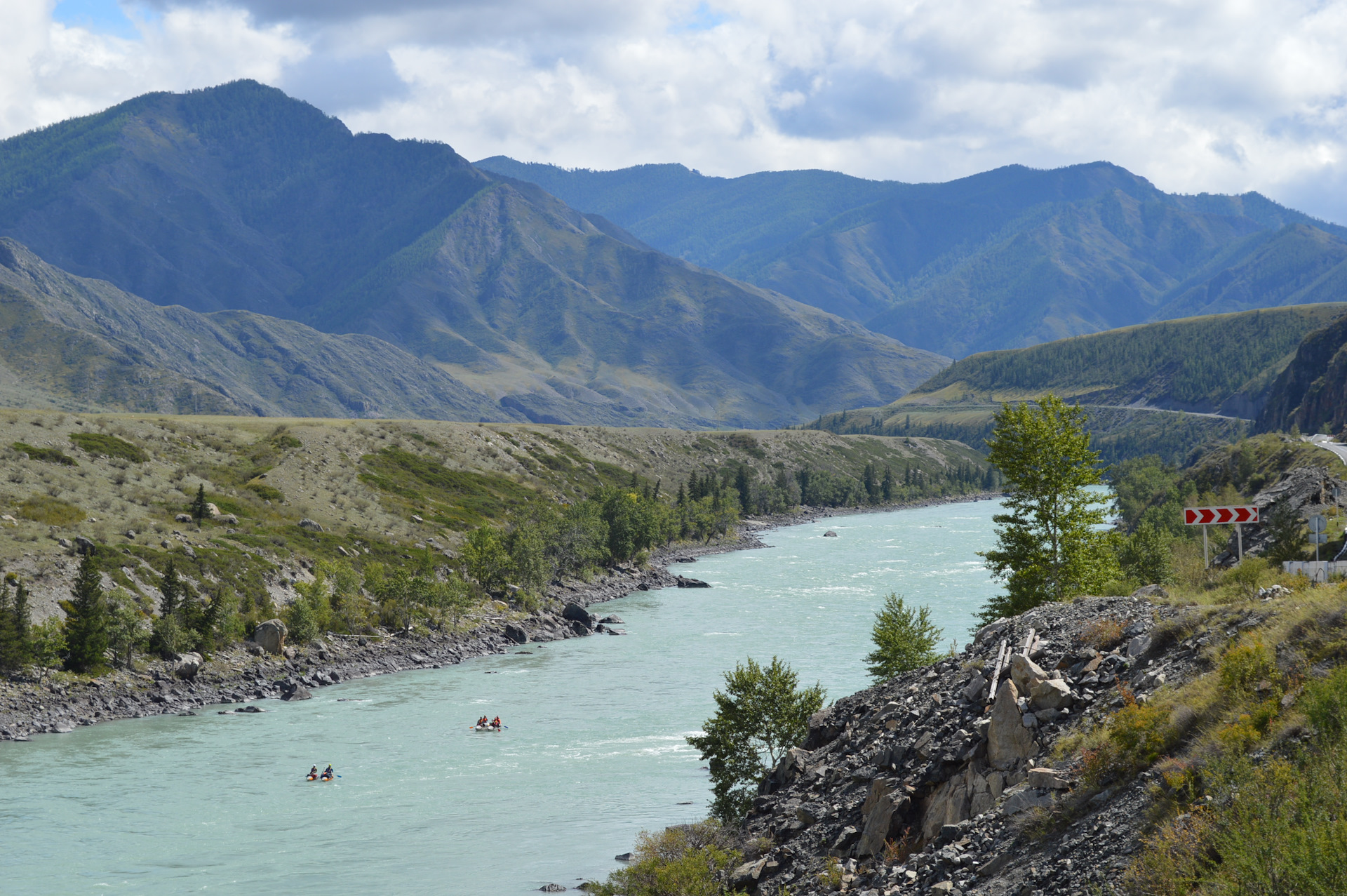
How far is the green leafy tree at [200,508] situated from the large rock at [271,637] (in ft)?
58.7

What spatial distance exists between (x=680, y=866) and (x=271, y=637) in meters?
53.8

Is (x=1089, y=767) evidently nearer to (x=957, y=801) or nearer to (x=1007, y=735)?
(x=1007, y=735)

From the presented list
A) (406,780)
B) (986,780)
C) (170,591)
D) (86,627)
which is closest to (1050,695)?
(986,780)

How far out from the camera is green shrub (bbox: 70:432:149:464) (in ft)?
318

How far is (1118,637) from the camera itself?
938 inches

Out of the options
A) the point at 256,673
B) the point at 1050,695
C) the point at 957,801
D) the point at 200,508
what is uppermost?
the point at 200,508

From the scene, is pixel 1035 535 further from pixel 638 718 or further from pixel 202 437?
pixel 202 437

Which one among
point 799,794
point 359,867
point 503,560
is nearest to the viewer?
point 799,794

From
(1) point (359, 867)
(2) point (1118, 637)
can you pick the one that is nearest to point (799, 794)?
(2) point (1118, 637)

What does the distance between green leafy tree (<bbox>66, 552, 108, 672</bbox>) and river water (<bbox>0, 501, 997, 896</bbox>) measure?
595 centimetres

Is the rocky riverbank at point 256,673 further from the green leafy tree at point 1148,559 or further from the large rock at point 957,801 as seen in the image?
the large rock at point 957,801

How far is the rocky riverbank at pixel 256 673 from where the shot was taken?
58750 mm

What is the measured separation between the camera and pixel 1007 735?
22.4 meters

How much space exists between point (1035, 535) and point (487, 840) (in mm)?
29278
